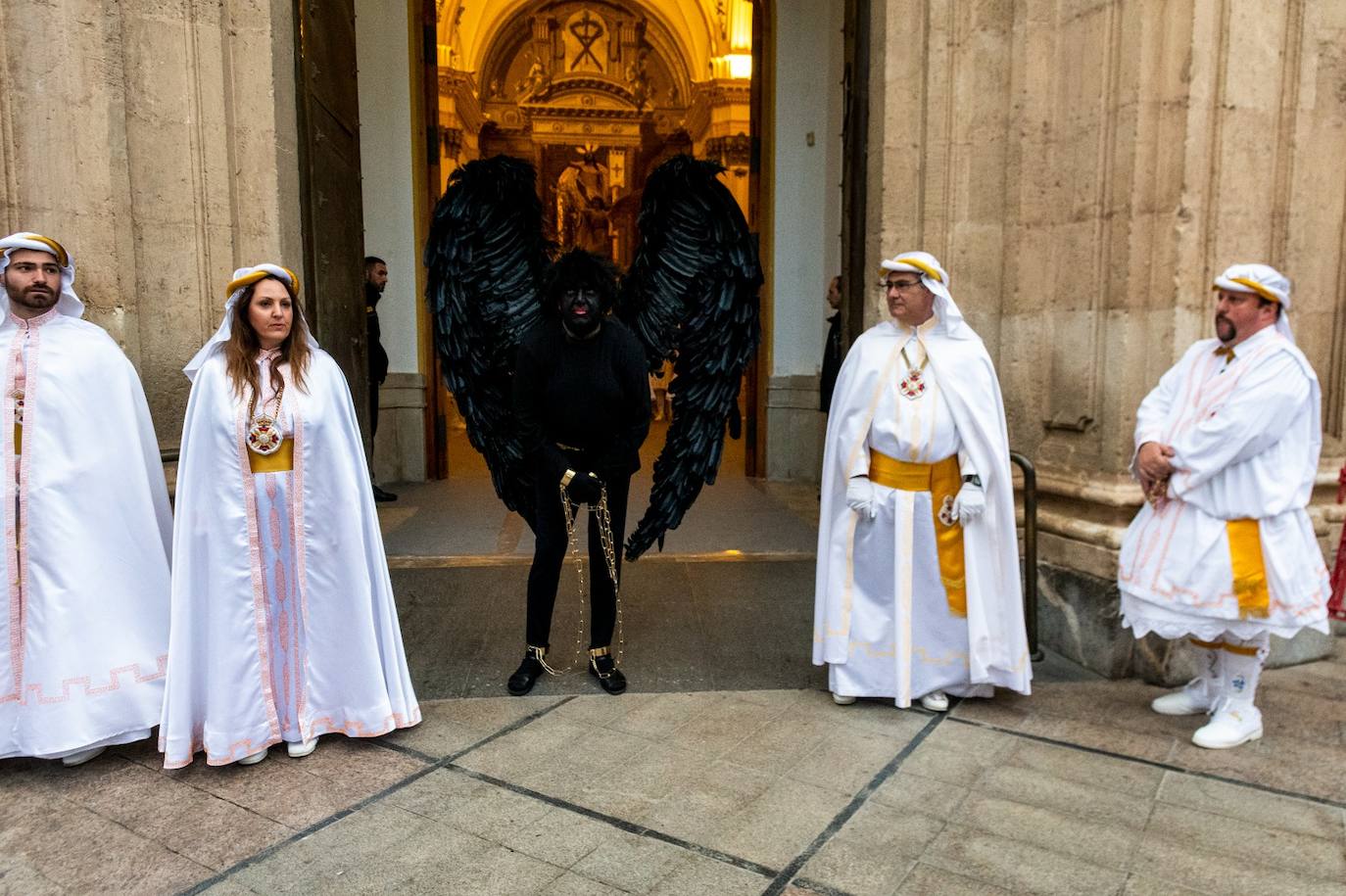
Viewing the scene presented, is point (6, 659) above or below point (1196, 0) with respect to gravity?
below

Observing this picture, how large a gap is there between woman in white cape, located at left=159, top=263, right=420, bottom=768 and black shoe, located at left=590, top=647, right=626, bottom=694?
90 cm

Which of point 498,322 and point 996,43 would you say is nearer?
point 498,322

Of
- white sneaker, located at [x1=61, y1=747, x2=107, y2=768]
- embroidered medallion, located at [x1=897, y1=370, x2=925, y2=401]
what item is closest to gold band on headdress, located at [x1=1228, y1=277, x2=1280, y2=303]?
embroidered medallion, located at [x1=897, y1=370, x2=925, y2=401]

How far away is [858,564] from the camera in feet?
12.0

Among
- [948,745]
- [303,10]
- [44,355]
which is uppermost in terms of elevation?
[303,10]

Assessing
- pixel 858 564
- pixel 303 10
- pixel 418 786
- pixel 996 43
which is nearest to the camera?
pixel 418 786

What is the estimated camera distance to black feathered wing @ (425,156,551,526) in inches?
147

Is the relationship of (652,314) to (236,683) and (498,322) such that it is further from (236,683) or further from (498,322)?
(236,683)

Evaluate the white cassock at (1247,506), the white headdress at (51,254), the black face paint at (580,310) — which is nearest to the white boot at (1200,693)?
the white cassock at (1247,506)

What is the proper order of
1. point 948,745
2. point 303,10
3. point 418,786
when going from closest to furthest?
point 418,786, point 948,745, point 303,10

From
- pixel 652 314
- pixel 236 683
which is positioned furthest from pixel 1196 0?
pixel 236 683

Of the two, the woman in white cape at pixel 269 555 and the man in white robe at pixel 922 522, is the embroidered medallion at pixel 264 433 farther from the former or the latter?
the man in white robe at pixel 922 522

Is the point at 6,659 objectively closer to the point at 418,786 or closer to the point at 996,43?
the point at 418,786

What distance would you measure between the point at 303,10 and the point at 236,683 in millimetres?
3572
